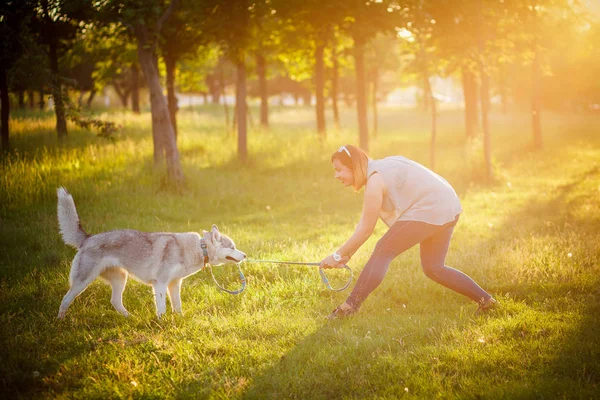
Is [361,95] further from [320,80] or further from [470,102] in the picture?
[470,102]

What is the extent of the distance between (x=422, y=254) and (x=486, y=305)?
1052 millimetres

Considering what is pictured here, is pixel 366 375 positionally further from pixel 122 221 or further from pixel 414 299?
pixel 122 221

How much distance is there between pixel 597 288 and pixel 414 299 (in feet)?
8.25

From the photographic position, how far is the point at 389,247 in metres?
5.55

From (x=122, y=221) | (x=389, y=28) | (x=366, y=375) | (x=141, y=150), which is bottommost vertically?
(x=366, y=375)

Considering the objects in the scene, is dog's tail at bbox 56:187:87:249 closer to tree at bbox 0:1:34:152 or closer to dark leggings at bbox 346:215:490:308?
dark leggings at bbox 346:215:490:308

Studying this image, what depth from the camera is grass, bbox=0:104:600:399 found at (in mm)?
4641

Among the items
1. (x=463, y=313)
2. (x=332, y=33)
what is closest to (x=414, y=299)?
(x=463, y=313)

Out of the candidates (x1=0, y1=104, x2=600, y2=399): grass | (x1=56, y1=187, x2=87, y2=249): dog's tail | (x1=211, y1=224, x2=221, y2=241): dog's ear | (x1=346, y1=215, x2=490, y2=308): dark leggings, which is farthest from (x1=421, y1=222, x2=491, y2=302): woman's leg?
(x1=56, y1=187, x2=87, y2=249): dog's tail

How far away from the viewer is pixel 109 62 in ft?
66.3

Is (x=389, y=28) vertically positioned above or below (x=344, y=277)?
above

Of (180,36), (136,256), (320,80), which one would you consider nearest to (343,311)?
(136,256)

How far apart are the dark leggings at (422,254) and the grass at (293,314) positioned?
441 mm

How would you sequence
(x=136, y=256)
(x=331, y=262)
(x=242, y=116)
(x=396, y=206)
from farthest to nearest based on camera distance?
(x=242, y=116)
(x=136, y=256)
(x=331, y=262)
(x=396, y=206)
